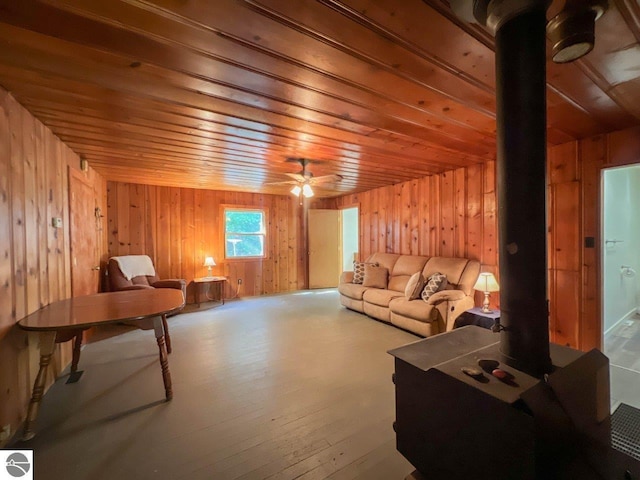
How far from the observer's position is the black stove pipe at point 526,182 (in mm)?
1130

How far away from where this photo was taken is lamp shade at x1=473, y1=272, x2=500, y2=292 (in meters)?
3.31

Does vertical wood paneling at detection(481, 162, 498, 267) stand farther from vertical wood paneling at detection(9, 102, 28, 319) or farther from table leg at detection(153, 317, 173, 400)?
vertical wood paneling at detection(9, 102, 28, 319)

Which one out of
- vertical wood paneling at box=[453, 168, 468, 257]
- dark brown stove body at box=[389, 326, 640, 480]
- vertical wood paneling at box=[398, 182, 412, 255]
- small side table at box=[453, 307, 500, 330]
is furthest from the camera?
vertical wood paneling at box=[398, 182, 412, 255]

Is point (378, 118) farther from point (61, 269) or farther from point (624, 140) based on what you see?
point (61, 269)

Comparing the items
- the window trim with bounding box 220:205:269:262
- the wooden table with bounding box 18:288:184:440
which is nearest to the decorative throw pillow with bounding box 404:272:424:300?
the wooden table with bounding box 18:288:184:440

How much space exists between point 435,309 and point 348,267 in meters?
4.33

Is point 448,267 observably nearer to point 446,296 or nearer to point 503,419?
point 446,296

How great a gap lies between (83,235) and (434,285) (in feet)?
14.5

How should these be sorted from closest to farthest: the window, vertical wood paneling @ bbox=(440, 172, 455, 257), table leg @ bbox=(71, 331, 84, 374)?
table leg @ bbox=(71, 331, 84, 374), vertical wood paneling @ bbox=(440, 172, 455, 257), the window

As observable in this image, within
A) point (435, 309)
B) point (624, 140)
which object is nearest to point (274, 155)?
point (435, 309)

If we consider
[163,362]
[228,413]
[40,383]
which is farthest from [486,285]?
[40,383]

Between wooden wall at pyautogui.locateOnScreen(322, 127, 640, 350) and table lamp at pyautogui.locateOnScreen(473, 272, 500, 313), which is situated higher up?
wooden wall at pyautogui.locateOnScreen(322, 127, 640, 350)

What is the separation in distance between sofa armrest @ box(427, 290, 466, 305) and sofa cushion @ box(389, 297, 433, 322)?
0.27 ft

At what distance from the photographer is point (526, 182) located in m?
1.14
